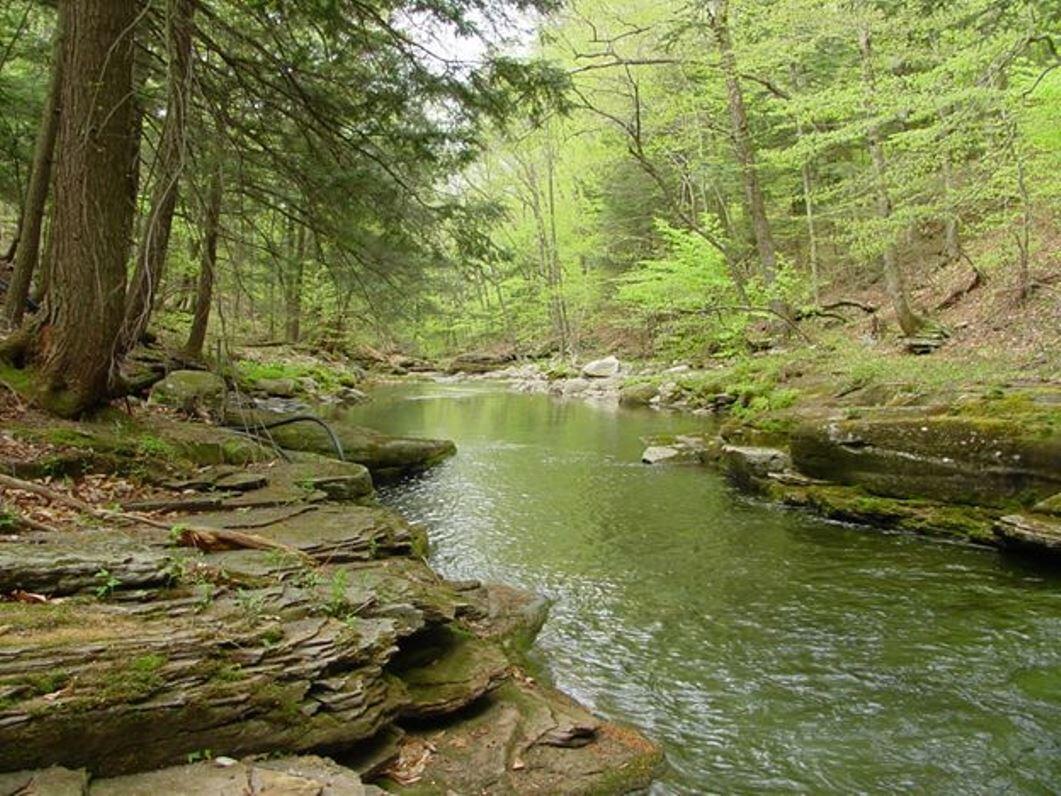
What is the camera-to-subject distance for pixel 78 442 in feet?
17.7

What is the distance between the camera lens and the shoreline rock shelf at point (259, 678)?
8.12ft

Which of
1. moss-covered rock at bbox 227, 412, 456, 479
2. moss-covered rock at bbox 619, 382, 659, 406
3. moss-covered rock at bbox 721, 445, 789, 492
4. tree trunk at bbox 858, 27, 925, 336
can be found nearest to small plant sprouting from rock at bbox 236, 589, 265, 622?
moss-covered rock at bbox 227, 412, 456, 479

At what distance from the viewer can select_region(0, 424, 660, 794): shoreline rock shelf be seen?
2475 millimetres

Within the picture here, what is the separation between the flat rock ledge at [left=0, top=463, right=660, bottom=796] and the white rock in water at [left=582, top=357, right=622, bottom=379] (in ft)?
69.6

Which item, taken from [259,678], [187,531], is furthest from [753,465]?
[259,678]

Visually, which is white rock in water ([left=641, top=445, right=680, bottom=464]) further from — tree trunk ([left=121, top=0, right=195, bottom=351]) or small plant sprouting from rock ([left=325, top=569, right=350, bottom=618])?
small plant sprouting from rock ([left=325, top=569, right=350, bottom=618])

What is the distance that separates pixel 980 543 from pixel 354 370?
78.9ft

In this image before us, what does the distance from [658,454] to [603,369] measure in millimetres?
14421

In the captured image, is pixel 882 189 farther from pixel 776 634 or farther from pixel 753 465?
pixel 776 634

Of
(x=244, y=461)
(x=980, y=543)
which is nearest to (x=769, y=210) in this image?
(x=980, y=543)

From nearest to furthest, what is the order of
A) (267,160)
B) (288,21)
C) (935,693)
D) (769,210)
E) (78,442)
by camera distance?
(935,693)
(78,442)
(288,21)
(267,160)
(769,210)

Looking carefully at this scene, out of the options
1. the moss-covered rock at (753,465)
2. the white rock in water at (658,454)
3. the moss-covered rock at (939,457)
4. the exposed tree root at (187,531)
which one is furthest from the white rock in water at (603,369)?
the exposed tree root at (187,531)

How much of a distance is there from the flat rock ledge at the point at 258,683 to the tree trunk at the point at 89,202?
7.79 ft

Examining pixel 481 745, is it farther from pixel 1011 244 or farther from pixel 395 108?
pixel 1011 244
